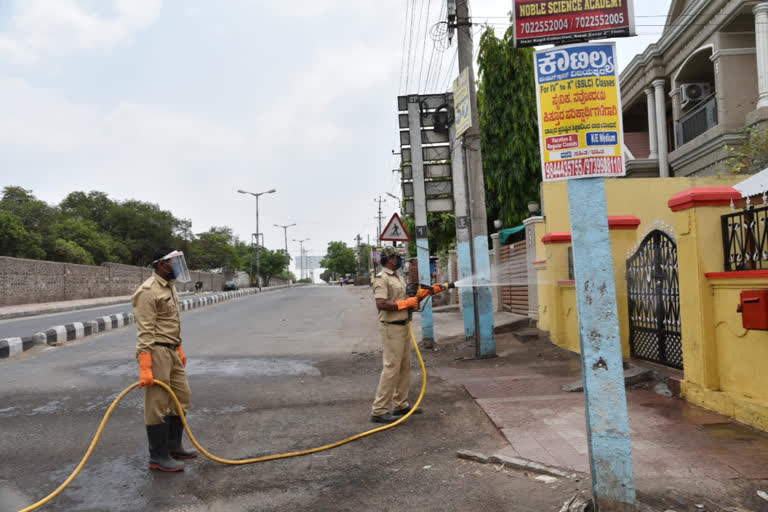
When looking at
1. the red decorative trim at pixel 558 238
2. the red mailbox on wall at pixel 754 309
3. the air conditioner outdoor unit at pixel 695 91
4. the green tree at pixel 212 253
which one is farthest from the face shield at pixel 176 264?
the green tree at pixel 212 253

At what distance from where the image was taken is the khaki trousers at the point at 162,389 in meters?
4.32

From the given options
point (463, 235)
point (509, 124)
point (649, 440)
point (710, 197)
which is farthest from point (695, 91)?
point (649, 440)

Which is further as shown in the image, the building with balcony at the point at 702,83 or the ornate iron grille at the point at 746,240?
the building with balcony at the point at 702,83

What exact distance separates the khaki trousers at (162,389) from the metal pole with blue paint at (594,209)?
3052mm

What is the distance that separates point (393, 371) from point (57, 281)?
29641mm

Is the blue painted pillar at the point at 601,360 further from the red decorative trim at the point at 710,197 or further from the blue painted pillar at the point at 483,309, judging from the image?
the blue painted pillar at the point at 483,309

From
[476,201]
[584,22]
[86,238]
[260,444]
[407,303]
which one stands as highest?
[86,238]

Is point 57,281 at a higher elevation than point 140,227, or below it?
below

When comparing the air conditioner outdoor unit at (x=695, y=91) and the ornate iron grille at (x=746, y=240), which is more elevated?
the air conditioner outdoor unit at (x=695, y=91)

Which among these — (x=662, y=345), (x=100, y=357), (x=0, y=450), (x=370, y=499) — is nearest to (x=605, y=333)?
(x=370, y=499)

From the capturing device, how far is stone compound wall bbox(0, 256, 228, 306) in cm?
2550

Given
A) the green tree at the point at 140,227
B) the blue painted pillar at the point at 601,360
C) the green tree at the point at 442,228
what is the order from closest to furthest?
1. the blue painted pillar at the point at 601,360
2. the green tree at the point at 442,228
3. the green tree at the point at 140,227

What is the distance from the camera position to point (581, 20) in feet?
10.8

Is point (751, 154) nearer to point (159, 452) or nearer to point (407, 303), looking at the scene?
point (407, 303)
